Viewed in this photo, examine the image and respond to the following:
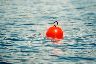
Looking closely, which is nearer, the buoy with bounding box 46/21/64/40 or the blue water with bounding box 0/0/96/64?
the blue water with bounding box 0/0/96/64

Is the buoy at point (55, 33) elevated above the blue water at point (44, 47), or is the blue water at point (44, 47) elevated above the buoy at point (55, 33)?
the buoy at point (55, 33)

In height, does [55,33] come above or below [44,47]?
above

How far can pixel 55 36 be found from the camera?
22.9 metres

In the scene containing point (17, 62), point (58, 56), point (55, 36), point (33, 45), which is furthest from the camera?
point (55, 36)

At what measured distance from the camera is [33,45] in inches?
827

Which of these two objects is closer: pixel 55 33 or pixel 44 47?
pixel 44 47

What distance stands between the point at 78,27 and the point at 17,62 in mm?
12801

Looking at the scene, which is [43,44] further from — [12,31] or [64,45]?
[12,31]

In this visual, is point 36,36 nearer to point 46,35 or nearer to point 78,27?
point 46,35

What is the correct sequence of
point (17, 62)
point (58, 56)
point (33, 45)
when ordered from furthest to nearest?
point (33, 45) < point (58, 56) < point (17, 62)

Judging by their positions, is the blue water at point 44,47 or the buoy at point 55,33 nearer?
the blue water at point 44,47

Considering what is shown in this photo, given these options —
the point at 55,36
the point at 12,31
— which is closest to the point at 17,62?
the point at 55,36

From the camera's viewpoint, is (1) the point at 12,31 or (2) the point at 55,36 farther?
(1) the point at 12,31

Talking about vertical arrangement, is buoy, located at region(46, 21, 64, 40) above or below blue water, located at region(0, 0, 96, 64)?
above
